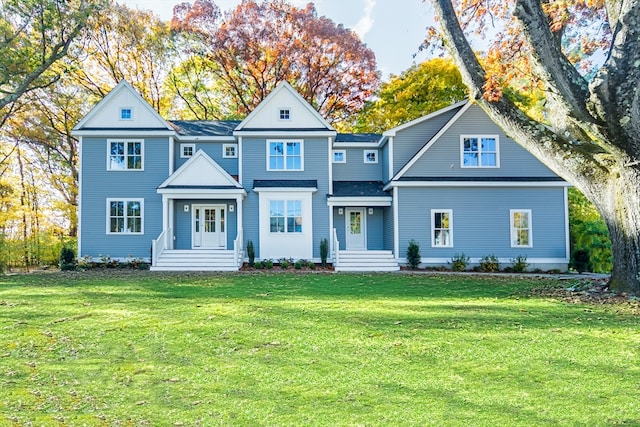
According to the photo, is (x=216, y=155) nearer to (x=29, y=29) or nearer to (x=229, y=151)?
(x=229, y=151)

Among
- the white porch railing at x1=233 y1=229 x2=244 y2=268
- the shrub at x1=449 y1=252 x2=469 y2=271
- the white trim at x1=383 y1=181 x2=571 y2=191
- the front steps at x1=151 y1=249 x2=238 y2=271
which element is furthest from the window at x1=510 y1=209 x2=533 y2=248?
the front steps at x1=151 y1=249 x2=238 y2=271

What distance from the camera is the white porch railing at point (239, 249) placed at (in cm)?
1661

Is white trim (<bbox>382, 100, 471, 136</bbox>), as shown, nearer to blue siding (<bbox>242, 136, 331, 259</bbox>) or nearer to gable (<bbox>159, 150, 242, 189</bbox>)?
blue siding (<bbox>242, 136, 331, 259</bbox>)

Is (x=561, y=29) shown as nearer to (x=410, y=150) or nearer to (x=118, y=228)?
(x=410, y=150)

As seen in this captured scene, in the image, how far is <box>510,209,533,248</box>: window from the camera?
1769 centimetres

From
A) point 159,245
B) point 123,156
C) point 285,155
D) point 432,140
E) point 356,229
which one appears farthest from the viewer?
point 356,229

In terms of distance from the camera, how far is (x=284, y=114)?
18688 millimetres

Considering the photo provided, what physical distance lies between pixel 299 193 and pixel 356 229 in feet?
10.4

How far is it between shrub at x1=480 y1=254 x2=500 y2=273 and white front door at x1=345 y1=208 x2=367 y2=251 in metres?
4.80

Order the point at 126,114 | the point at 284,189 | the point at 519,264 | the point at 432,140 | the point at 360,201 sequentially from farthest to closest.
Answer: the point at 126,114, the point at 360,201, the point at 284,189, the point at 432,140, the point at 519,264

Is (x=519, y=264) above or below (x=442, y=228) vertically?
below

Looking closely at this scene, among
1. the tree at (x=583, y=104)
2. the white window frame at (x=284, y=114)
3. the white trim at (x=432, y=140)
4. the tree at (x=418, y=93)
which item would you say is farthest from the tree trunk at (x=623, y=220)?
the tree at (x=418, y=93)

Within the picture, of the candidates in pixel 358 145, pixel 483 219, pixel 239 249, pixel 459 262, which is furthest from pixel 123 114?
pixel 483 219

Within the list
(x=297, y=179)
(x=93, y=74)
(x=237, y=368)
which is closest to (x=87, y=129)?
(x=297, y=179)
